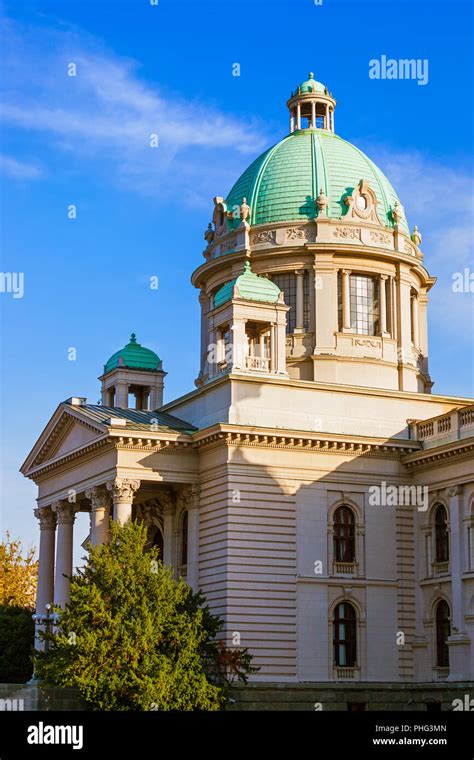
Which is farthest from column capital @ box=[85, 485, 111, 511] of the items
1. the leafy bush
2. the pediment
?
the leafy bush

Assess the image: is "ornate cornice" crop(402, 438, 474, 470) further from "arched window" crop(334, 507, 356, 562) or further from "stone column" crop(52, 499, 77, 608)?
"stone column" crop(52, 499, 77, 608)

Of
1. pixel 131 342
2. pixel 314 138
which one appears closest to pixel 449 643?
pixel 131 342

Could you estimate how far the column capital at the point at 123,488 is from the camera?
51.2 m

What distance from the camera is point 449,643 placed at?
4950 centimetres

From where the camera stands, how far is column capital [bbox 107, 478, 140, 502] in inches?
2016

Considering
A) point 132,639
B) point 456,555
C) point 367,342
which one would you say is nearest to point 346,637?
point 456,555

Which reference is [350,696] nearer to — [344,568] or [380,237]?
[344,568]

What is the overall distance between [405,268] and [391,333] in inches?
137

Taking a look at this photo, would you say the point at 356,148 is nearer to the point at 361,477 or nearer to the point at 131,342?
the point at 131,342

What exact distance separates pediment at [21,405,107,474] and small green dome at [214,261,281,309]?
284 inches

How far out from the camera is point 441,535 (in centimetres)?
5241

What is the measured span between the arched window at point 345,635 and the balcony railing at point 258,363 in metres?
9.61
